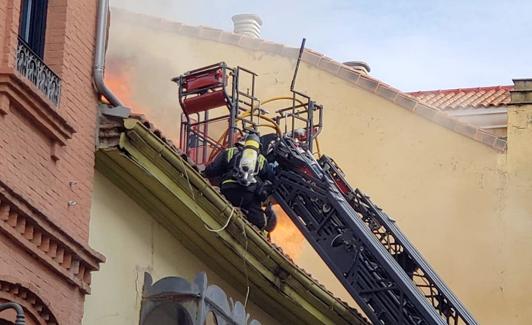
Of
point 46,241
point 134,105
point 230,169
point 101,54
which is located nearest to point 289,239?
point 134,105

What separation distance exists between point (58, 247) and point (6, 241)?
706 mm

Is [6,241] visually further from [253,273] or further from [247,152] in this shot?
[247,152]

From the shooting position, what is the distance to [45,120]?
9672 millimetres

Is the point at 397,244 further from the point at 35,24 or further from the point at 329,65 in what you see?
the point at 35,24

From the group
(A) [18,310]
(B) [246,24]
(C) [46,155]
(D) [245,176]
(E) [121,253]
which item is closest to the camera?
(A) [18,310]

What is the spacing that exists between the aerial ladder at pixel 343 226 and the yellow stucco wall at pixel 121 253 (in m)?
3.85

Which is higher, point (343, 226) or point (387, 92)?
point (387, 92)

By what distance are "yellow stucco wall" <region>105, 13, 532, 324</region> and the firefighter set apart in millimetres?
5518

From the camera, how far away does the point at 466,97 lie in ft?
71.9

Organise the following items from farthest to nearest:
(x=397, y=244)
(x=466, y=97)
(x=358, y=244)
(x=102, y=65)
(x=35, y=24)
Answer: (x=466, y=97) < (x=397, y=244) < (x=358, y=244) < (x=102, y=65) < (x=35, y=24)

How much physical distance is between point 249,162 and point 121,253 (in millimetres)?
4127

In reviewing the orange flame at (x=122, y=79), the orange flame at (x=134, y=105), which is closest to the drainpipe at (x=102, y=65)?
the orange flame at (x=134, y=105)

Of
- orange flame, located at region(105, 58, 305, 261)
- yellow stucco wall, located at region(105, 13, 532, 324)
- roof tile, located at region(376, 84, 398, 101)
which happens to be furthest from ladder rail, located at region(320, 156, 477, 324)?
→ roof tile, located at region(376, 84, 398, 101)

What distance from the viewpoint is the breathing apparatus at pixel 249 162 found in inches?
579
